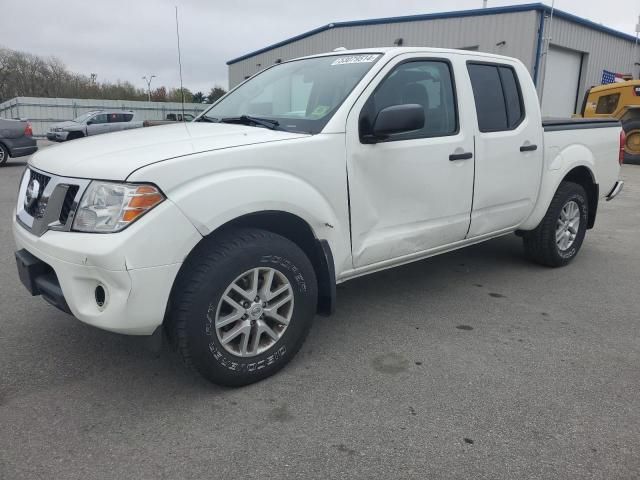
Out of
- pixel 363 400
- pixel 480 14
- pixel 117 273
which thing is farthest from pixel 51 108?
pixel 363 400

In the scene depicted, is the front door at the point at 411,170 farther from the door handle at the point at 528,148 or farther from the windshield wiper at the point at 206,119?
the windshield wiper at the point at 206,119

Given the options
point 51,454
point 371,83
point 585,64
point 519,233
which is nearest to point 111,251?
point 51,454

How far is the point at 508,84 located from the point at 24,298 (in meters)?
4.16

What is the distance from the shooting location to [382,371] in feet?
9.68

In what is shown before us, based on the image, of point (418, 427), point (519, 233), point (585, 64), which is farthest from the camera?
point (585, 64)

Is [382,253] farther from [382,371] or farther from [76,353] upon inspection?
[76,353]

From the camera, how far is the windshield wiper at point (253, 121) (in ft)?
10.2

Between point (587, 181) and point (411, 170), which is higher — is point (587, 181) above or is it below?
below

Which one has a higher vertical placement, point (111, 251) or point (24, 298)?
point (111, 251)

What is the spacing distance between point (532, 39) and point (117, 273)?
19.0 meters

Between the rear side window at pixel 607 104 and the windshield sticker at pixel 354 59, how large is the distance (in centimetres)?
1515

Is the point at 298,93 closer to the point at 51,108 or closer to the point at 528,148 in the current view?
the point at 528,148

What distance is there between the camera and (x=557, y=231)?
4.82 metres

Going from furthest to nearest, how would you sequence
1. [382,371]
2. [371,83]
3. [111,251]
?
1. [371,83]
2. [382,371]
3. [111,251]
